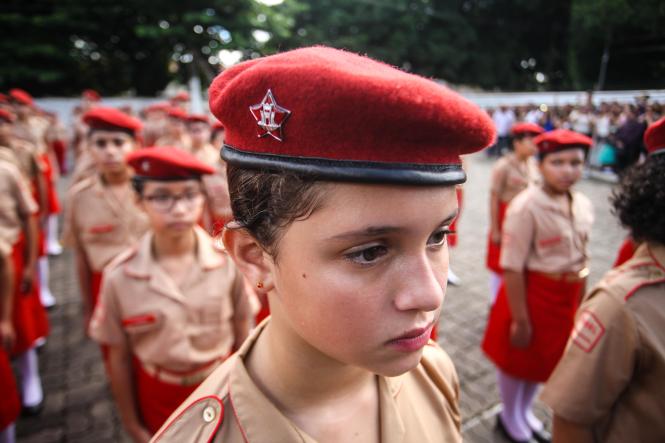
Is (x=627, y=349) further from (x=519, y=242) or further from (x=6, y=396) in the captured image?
(x=6, y=396)

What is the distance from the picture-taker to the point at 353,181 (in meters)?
0.89

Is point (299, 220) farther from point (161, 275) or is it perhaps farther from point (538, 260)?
point (538, 260)

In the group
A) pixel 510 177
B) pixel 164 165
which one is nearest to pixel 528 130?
pixel 510 177

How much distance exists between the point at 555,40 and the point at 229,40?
1949 cm

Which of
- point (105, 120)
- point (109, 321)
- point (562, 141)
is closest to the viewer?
point (109, 321)

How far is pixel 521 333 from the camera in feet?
10.5

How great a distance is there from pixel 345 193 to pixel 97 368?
4.47m

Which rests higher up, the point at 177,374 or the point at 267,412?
the point at 267,412

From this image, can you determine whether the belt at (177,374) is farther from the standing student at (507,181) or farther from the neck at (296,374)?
the standing student at (507,181)

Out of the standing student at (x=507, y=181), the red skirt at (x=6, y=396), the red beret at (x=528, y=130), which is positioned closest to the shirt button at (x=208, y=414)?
the red skirt at (x=6, y=396)

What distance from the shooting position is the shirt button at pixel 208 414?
46.6 inches

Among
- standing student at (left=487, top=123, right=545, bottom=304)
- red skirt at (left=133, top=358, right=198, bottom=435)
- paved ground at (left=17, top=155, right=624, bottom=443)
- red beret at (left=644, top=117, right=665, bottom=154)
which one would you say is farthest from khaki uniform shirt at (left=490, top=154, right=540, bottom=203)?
red skirt at (left=133, top=358, right=198, bottom=435)

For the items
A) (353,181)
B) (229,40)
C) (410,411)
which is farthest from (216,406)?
(229,40)

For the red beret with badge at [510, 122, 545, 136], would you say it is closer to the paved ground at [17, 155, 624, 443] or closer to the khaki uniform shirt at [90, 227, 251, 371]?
the paved ground at [17, 155, 624, 443]
